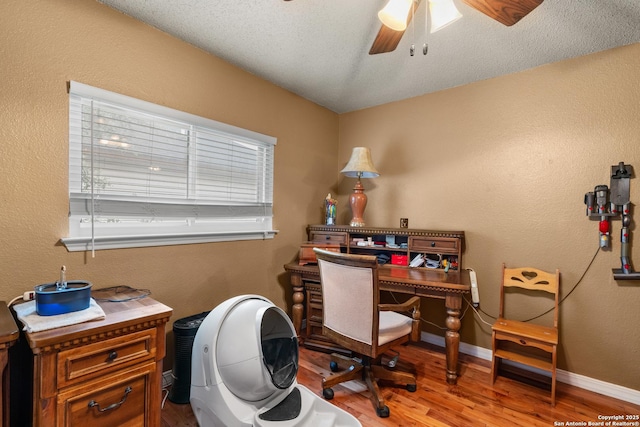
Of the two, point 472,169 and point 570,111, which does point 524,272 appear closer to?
point 472,169

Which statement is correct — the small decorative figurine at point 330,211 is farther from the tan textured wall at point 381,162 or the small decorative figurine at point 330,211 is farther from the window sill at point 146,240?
the window sill at point 146,240

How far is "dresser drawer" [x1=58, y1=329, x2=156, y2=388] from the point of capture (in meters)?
1.12

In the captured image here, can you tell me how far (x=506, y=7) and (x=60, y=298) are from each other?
2.20 meters

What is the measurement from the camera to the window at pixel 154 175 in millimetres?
1667

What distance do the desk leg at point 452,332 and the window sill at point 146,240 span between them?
1.61m

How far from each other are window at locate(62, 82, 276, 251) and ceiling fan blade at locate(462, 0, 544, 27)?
69.6 inches

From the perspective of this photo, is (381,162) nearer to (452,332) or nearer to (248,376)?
(452,332)

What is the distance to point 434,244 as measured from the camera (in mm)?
2520

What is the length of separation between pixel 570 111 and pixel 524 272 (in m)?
1.24

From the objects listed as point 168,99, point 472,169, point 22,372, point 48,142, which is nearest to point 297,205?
point 168,99

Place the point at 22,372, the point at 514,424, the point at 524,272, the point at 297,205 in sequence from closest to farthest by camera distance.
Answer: the point at 22,372 → the point at 514,424 → the point at 524,272 → the point at 297,205

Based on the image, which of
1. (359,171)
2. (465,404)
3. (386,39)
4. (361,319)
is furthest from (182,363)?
(386,39)

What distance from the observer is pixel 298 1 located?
1622 mm

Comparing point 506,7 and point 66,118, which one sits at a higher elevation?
point 506,7
